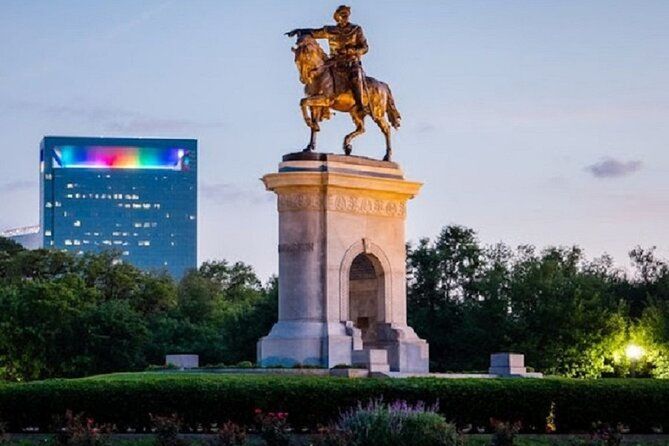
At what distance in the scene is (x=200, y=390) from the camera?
104 feet

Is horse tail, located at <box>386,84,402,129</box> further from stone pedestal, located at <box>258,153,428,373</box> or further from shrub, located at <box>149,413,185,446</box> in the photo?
shrub, located at <box>149,413,185,446</box>

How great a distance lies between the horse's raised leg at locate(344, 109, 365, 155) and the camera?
1809 inches

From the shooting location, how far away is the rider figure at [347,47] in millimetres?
45281

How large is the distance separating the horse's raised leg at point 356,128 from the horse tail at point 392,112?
127 cm

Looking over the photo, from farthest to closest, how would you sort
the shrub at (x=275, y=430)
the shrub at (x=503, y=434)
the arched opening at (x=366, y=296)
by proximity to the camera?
the arched opening at (x=366, y=296)
the shrub at (x=503, y=434)
the shrub at (x=275, y=430)

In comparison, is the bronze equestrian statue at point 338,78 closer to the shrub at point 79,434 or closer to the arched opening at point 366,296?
the arched opening at point 366,296

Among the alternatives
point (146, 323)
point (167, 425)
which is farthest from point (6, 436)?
point (146, 323)

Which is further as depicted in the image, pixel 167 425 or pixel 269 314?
pixel 269 314

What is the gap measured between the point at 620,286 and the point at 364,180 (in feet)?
89.8

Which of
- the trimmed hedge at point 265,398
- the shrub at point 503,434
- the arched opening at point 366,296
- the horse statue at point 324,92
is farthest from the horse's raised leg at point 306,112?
the shrub at point 503,434

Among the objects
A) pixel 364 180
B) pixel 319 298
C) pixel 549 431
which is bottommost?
pixel 549 431

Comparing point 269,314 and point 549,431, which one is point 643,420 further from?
point 269,314

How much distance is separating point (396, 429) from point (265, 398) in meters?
4.99

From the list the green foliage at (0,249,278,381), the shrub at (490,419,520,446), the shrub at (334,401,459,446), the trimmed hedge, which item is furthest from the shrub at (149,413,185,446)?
the green foliage at (0,249,278,381)
